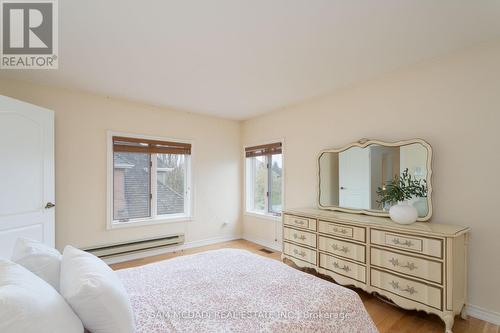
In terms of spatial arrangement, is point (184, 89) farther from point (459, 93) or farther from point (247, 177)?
point (459, 93)

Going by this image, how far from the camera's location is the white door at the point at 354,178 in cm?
295

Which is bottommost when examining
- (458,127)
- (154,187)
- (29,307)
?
(29,307)

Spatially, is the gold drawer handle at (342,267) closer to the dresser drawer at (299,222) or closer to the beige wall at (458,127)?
the dresser drawer at (299,222)

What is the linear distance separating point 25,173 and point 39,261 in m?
1.92

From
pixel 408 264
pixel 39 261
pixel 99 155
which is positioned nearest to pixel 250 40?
pixel 39 261

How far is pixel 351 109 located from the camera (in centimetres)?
313

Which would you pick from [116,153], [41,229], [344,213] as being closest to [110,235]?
[41,229]

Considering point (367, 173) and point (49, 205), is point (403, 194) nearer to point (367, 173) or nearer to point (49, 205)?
point (367, 173)

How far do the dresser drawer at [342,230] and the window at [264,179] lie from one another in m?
1.39

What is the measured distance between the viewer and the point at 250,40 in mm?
2086

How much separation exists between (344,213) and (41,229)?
11.6ft

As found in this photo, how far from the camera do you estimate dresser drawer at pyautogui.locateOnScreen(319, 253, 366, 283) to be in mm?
2480

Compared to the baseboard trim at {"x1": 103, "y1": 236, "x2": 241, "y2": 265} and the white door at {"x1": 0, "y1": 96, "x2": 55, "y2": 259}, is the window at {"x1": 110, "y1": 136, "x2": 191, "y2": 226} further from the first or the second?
the white door at {"x1": 0, "y1": 96, "x2": 55, "y2": 259}

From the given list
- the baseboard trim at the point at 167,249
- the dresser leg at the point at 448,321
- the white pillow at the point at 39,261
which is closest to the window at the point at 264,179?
the baseboard trim at the point at 167,249
